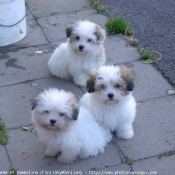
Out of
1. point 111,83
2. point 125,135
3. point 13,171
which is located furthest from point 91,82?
point 13,171

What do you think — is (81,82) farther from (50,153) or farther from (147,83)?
(50,153)

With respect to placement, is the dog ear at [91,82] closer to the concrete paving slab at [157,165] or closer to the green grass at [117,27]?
the concrete paving slab at [157,165]

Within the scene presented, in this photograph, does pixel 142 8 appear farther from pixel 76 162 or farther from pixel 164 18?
pixel 76 162

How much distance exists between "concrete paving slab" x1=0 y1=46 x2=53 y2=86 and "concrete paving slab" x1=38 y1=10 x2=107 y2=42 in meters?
0.48

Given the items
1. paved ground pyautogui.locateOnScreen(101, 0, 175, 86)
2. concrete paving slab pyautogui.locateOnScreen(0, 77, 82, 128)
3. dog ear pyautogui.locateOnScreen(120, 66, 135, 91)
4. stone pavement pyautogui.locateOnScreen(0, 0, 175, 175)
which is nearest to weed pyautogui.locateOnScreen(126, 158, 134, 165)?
stone pavement pyautogui.locateOnScreen(0, 0, 175, 175)

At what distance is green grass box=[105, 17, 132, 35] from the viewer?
7.35m

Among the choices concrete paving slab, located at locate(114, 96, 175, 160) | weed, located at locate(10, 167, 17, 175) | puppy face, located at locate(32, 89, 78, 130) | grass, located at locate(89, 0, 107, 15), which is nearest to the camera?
puppy face, located at locate(32, 89, 78, 130)

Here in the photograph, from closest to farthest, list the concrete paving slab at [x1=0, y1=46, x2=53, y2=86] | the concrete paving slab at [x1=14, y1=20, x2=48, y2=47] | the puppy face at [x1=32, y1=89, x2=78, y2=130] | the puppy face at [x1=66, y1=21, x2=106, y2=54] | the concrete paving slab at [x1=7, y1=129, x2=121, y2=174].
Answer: the puppy face at [x1=32, y1=89, x2=78, y2=130], the concrete paving slab at [x1=7, y1=129, x2=121, y2=174], the puppy face at [x1=66, y1=21, x2=106, y2=54], the concrete paving slab at [x1=0, y1=46, x2=53, y2=86], the concrete paving slab at [x1=14, y1=20, x2=48, y2=47]

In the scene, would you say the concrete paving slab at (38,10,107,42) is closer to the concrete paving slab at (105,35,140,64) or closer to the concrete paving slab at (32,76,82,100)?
the concrete paving slab at (105,35,140,64)

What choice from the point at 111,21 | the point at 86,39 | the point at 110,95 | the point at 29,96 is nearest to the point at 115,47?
the point at 111,21

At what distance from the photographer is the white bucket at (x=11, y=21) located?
6.89 m

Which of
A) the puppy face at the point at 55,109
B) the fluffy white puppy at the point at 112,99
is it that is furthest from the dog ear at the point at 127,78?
the puppy face at the point at 55,109

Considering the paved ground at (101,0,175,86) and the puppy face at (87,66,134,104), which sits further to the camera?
the paved ground at (101,0,175,86)

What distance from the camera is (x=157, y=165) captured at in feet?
15.0
